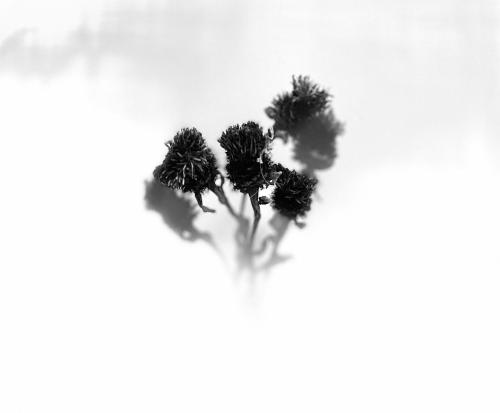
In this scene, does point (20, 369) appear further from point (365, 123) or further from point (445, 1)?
point (445, 1)

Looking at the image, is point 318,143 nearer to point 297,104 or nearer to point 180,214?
point 297,104

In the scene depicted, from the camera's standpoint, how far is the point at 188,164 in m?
0.97

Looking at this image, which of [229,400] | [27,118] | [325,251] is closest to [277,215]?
[325,251]

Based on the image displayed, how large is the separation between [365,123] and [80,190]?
70cm

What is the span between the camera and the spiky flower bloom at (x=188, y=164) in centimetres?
97

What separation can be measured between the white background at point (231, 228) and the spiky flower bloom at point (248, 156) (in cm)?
18

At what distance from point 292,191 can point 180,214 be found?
0.29m

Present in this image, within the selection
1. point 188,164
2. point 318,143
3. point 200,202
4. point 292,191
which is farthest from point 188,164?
point 318,143

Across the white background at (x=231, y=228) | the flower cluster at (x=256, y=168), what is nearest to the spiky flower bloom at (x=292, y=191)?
the flower cluster at (x=256, y=168)

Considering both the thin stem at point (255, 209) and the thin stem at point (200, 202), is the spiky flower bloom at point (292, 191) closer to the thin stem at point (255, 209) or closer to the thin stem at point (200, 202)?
the thin stem at point (255, 209)

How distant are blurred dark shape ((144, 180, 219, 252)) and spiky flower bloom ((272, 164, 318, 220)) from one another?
0.19 m

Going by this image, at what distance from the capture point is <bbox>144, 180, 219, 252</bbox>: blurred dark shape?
1134mm

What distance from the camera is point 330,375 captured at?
109 centimetres

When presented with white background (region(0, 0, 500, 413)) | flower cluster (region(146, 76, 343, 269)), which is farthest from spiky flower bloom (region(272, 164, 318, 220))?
white background (region(0, 0, 500, 413))
